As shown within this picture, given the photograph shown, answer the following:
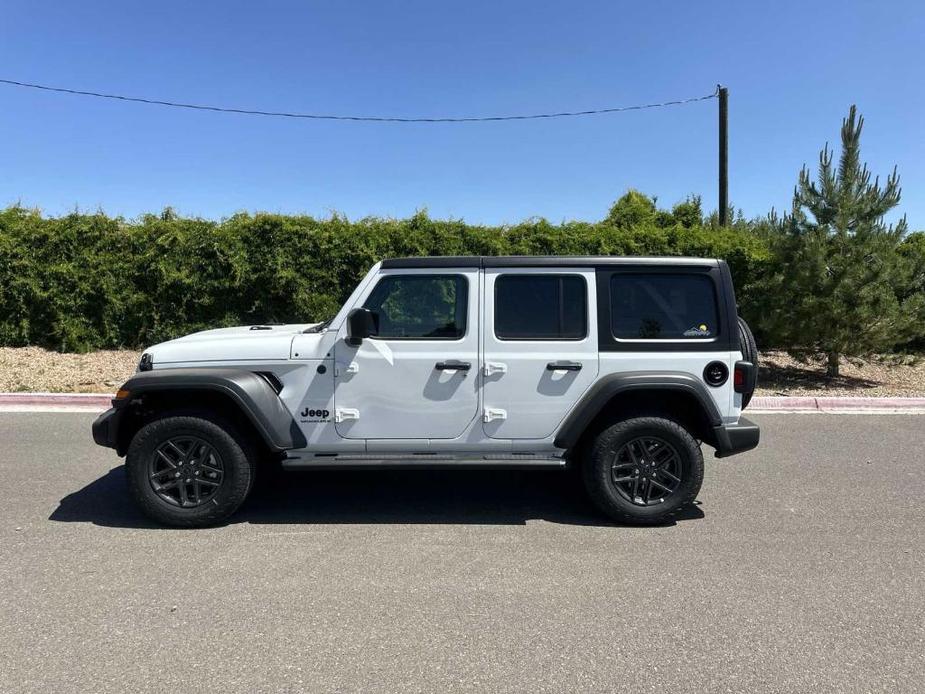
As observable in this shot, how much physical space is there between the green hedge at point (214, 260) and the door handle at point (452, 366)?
7234mm

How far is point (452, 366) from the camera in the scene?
14.2 feet

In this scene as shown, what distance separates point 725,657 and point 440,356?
7.72 ft

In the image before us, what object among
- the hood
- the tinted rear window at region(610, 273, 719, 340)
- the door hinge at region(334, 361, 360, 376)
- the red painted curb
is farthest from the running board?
the red painted curb

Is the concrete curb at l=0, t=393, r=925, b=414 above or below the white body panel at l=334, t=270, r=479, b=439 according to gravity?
below

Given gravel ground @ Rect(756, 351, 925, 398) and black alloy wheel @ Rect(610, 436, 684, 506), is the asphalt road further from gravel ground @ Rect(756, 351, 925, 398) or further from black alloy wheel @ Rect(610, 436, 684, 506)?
gravel ground @ Rect(756, 351, 925, 398)

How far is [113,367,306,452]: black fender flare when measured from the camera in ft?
13.6

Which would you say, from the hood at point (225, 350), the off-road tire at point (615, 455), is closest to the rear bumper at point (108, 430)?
the hood at point (225, 350)

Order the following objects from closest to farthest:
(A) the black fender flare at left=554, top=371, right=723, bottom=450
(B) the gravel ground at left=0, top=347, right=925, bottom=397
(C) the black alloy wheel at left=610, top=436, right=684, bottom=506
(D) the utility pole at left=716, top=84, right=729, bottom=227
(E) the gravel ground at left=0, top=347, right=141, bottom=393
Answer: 1. (A) the black fender flare at left=554, top=371, right=723, bottom=450
2. (C) the black alloy wheel at left=610, top=436, right=684, bottom=506
3. (E) the gravel ground at left=0, top=347, right=141, bottom=393
4. (B) the gravel ground at left=0, top=347, right=925, bottom=397
5. (D) the utility pole at left=716, top=84, right=729, bottom=227

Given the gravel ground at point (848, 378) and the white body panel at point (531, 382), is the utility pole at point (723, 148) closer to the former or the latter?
the gravel ground at point (848, 378)

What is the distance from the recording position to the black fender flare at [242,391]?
4.16 m

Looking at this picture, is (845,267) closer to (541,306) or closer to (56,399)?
(541,306)

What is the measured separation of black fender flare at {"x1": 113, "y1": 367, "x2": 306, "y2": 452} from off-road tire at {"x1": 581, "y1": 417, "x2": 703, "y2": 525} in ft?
6.46

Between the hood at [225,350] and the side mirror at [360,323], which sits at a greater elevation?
the side mirror at [360,323]

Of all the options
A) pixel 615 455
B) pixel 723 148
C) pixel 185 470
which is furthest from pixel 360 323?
pixel 723 148
